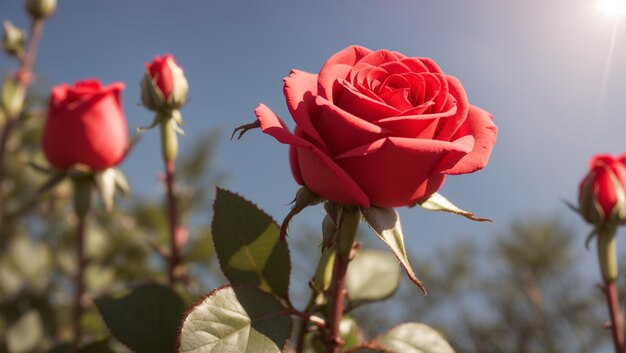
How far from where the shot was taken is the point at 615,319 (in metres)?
0.57

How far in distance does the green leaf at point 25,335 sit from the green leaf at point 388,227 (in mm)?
801

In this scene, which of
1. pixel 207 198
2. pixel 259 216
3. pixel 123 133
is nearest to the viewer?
pixel 259 216

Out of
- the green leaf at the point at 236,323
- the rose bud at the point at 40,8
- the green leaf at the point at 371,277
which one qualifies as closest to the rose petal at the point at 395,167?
the green leaf at the point at 236,323

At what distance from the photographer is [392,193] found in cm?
38

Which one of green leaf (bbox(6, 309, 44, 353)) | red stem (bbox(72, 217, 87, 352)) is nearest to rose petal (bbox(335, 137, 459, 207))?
red stem (bbox(72, 217, 87, 352))

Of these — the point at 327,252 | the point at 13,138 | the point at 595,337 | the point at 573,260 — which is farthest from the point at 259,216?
the point at 573,260

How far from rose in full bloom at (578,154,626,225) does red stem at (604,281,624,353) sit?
2.8 inches

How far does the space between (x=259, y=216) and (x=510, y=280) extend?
1554mm

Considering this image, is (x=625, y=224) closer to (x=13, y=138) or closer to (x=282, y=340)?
(x=282, y=340)

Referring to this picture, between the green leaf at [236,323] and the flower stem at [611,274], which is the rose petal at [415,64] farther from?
the flower stem at [611,274]

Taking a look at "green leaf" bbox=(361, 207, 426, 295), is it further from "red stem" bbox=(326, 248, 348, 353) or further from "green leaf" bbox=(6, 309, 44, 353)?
"green leaf" bbox=(6, 309, 44, 353)

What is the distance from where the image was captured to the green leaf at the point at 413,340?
48 centimetres

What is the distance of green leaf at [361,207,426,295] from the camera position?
1.22 feet

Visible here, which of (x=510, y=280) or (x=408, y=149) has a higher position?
(x=408, y=149)
